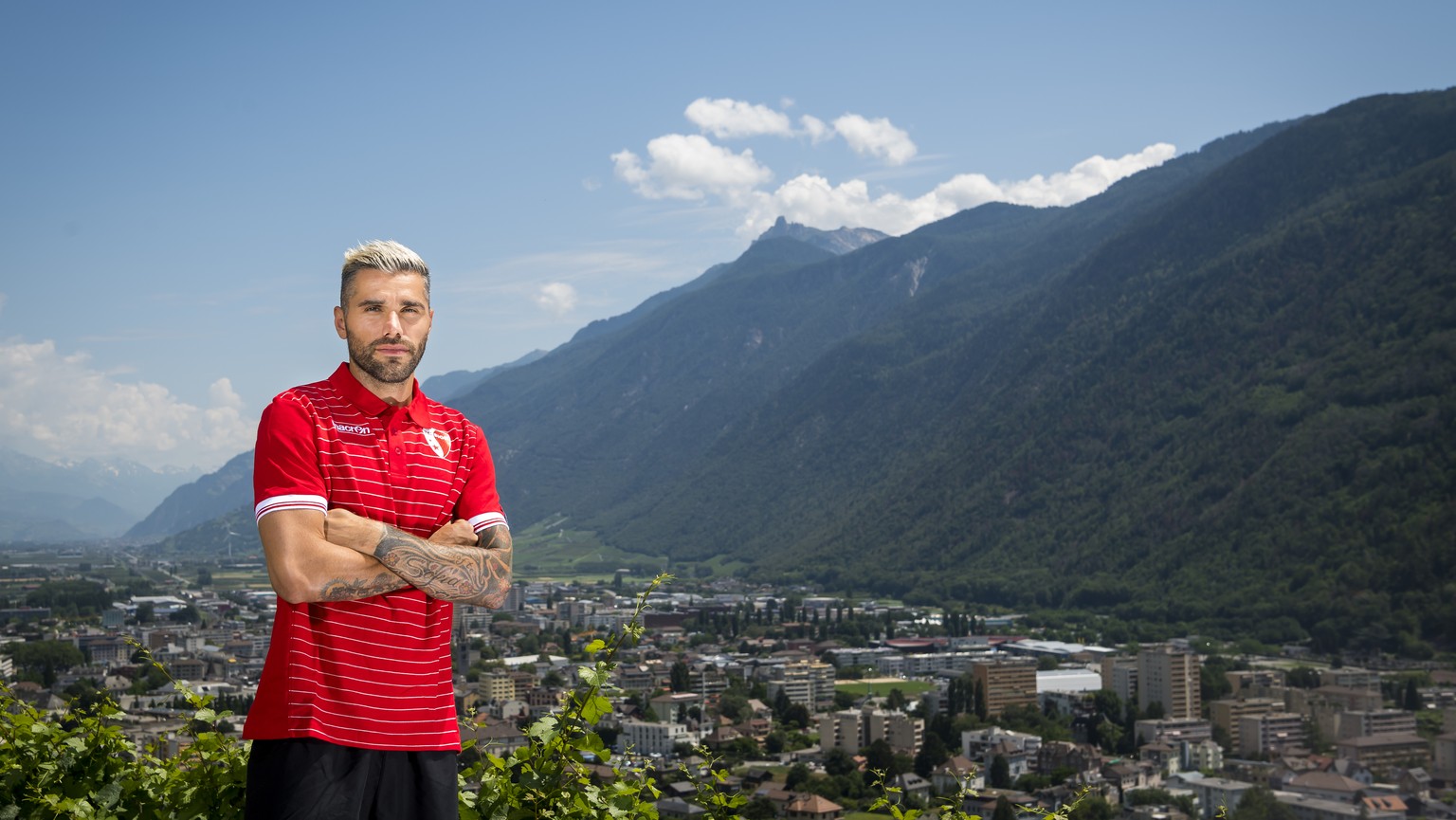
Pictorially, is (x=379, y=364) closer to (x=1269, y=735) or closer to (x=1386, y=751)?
(x=1386, y=751)

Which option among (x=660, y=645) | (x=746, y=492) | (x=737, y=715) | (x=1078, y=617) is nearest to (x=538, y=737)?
(x=737, y=715)

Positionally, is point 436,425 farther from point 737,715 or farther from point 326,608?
point 737,715

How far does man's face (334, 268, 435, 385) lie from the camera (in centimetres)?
274

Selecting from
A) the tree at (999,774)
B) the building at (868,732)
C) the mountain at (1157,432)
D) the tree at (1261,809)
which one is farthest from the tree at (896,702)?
the mountain at (1157,432)

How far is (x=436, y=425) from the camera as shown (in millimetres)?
2816

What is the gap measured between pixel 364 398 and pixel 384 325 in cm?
16

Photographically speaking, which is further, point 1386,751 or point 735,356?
point 735,356

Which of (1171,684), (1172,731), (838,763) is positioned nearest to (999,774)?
(838,763)

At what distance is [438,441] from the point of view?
2777 millimetres

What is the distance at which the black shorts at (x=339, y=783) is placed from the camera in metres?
2.46

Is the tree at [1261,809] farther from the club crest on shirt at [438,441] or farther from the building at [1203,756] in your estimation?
the club crest on shirt at [438,441]

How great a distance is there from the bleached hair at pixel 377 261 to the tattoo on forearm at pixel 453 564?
1.81 ft

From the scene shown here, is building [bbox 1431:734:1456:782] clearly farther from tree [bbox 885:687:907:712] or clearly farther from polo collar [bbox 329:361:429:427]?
polo collar [bbox 329:361:429:427]

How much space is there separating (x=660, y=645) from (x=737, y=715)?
23.7m
